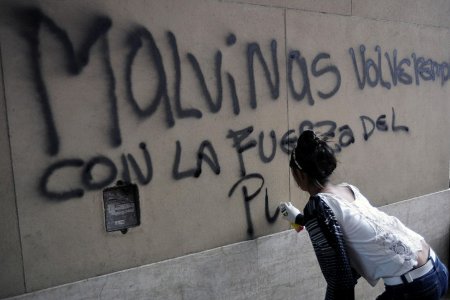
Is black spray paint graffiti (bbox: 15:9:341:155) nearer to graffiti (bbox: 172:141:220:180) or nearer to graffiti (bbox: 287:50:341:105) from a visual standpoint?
graffiti (bbox: 287:50:341:105)

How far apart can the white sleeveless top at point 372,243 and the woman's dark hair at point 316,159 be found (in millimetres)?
131

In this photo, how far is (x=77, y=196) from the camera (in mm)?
2449

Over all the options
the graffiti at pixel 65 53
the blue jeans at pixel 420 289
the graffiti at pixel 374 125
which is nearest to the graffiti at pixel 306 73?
the graffiti at pixel 374 125

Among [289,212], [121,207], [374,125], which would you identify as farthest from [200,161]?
[374,125]

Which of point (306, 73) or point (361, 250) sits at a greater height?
point (306, 73)

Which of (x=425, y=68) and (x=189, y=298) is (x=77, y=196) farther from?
(x=425, y=68)

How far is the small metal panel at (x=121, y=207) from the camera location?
2.60m

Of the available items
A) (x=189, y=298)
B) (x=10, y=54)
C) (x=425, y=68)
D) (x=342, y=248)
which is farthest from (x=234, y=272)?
(x=425, y=68)

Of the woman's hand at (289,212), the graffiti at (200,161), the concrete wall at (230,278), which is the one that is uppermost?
the graffiti at (200,161)

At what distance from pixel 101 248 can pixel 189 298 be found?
2.60 feet

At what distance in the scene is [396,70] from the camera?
13.6 feet

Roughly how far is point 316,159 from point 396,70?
251cm

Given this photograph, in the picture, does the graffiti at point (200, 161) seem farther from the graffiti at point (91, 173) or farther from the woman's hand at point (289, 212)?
the woman's hand at point (289, 212)

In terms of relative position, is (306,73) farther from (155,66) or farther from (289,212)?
(155,66)
